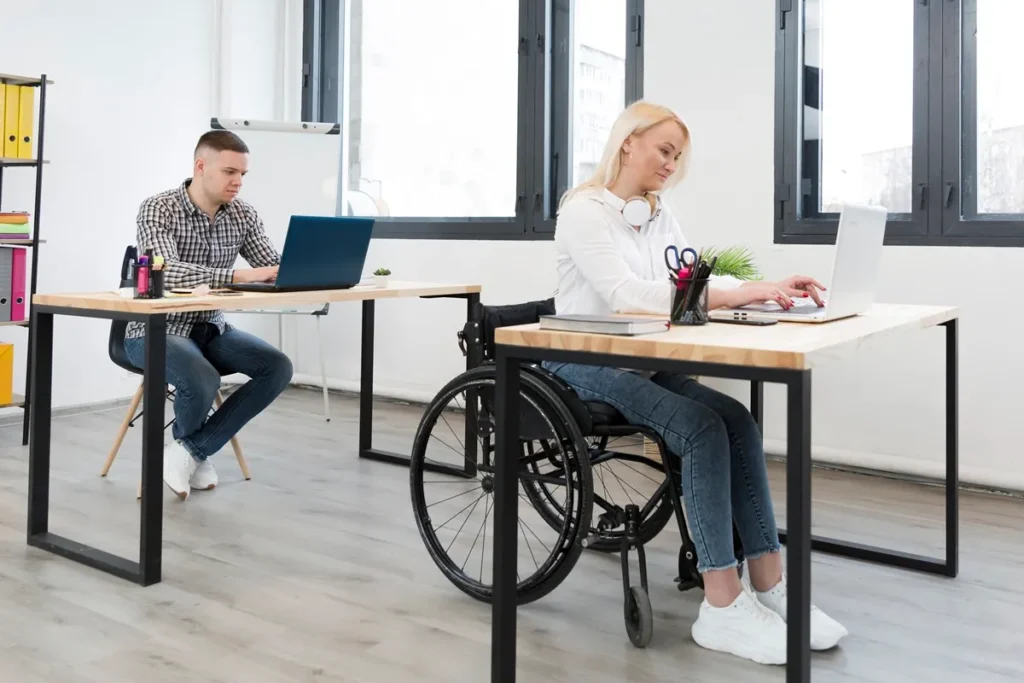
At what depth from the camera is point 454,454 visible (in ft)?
12.1

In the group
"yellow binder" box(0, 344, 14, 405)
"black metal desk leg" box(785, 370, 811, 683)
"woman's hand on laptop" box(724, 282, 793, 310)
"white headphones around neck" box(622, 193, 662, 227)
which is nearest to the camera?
"black metal desk leg" box(785, 370, 811, 683)

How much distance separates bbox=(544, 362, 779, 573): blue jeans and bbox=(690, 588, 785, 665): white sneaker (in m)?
0.10

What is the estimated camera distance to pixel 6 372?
12.6 ft

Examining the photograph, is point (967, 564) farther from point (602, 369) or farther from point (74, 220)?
point (74, 220)

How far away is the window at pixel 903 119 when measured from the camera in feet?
10.8

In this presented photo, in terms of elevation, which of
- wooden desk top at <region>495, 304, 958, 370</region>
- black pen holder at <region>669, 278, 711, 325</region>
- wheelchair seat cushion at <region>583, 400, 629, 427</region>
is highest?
black pen holder at <region>669, 278, 711, 325</region>

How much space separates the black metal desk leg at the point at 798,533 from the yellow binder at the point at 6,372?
3.48 m

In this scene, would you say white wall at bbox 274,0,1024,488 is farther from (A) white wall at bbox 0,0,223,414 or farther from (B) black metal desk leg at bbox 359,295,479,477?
(A) white wall at bbox 0,0,223,414

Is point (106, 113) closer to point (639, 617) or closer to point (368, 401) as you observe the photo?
point (368, 401)

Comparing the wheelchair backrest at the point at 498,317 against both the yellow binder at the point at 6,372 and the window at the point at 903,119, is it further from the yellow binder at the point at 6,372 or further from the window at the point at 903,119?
the yellow binder at the point at 6,372

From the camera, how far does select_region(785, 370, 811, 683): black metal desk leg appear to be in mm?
1334

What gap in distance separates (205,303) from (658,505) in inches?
46.8

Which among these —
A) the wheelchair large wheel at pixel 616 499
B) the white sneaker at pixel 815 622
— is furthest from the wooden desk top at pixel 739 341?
the white sneaker at pixel 815 622

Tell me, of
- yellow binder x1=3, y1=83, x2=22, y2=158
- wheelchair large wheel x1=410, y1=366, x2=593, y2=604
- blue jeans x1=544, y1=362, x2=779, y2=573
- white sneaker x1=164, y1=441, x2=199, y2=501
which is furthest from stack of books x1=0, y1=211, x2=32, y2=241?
blue jeans x1=544, y1=362, x2=779, y2=573
